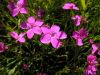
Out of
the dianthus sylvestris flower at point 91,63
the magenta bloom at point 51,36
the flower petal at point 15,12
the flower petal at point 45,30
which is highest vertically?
the flower petal at point 15,12

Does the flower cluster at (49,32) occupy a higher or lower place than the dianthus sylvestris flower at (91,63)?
higher

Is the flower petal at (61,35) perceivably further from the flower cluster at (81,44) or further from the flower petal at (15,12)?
the flower petal at (15,12)

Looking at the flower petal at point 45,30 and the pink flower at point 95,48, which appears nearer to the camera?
the flower petal at point 45,30

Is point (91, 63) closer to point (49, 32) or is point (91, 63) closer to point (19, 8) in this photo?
point (49, 32)

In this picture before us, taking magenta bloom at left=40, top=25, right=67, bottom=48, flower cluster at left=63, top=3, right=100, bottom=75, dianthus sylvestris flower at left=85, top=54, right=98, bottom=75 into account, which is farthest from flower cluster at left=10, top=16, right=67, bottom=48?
dianthus sylvestris flower at left=85, top=54, right=98, bottom=75

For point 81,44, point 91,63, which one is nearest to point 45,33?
point 81,44

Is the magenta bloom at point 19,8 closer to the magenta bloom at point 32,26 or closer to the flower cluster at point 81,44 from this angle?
the magenta bloom at point 32,26

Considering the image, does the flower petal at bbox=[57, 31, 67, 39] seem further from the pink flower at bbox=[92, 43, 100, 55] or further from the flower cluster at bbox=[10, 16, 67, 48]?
the pink flower at bbox=[92, 43, 100, 55]

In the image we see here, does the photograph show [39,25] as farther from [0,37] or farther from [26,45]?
[0,37]

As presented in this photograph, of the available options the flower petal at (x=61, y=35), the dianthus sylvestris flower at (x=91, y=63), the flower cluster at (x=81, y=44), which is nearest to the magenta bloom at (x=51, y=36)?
the flower petal at (x=61, y=35)

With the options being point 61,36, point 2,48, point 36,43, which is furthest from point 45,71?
point 61,36

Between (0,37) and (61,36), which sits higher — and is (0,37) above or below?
above
